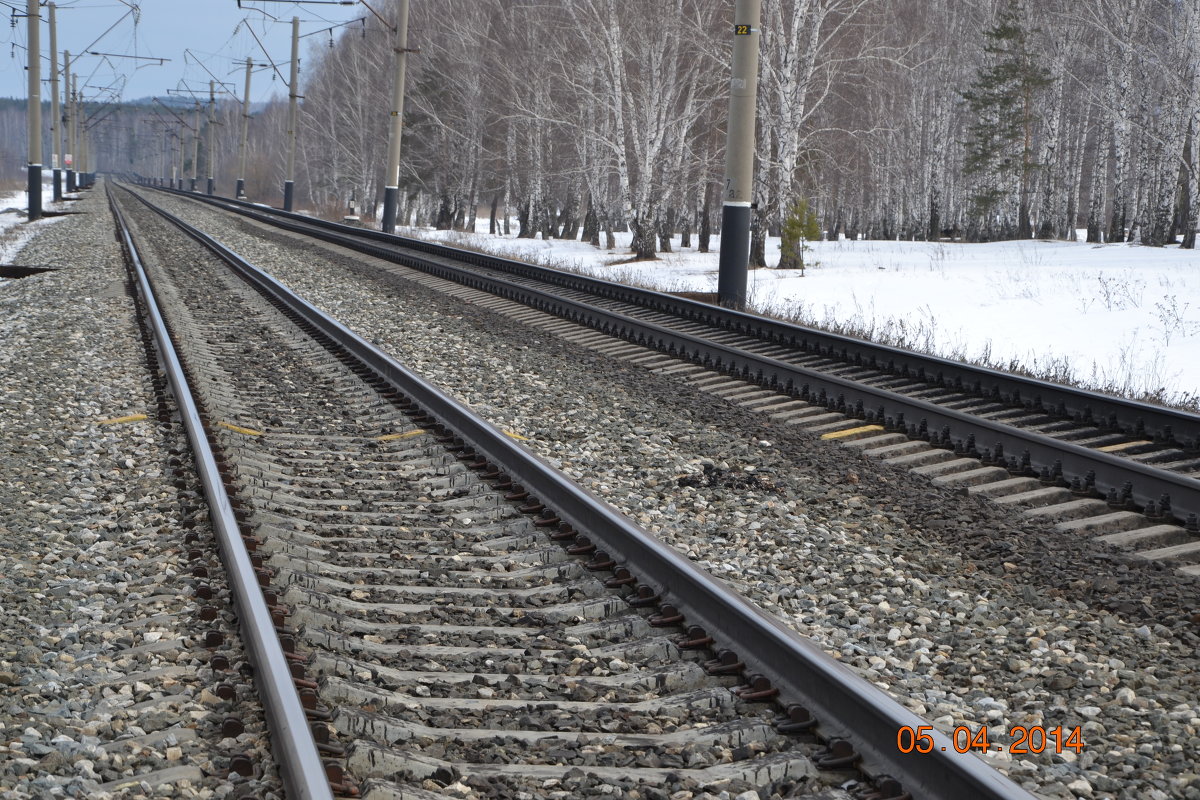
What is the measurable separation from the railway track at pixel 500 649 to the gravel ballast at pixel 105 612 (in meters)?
Result: 0.21

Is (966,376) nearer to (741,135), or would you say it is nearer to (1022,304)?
(741,135)

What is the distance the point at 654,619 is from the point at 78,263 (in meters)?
19.1

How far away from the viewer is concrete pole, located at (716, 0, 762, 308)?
14.5 metres

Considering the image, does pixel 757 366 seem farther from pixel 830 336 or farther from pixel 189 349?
pixel 189 349

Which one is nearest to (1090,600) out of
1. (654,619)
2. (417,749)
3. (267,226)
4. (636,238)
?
(654,619)

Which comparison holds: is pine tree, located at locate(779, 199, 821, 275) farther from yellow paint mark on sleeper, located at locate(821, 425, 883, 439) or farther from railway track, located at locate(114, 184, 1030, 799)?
railway track, located at locate(114, 184, 1030, 799)

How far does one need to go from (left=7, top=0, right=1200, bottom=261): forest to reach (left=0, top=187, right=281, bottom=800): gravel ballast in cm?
1759

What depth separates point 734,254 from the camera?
15.3m

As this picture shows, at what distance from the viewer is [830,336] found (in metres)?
10.9

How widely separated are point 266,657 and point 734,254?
12.2m
